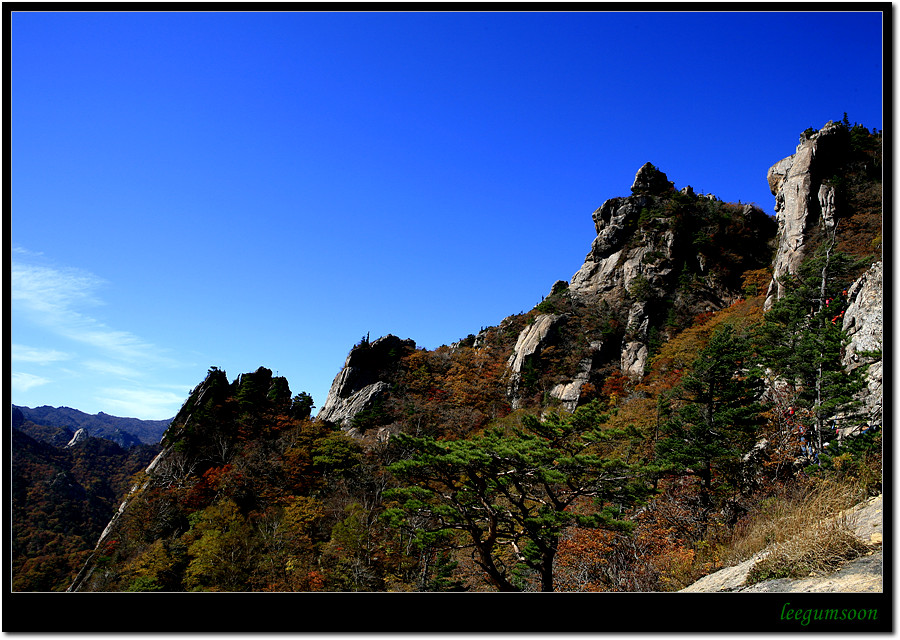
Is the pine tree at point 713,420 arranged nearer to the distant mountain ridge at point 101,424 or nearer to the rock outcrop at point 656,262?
the rock outcrop at point 656,262

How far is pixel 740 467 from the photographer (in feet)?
38.7

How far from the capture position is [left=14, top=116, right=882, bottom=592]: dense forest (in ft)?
27.8

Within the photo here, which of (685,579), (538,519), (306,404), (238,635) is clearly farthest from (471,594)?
(306,404)

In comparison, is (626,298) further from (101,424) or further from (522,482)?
(101,424)

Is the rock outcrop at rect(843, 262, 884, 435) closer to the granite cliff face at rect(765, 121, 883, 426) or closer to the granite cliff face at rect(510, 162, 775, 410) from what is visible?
the granite cliff face at rect(765, 121, 883, 426)

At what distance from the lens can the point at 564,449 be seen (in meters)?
8.88

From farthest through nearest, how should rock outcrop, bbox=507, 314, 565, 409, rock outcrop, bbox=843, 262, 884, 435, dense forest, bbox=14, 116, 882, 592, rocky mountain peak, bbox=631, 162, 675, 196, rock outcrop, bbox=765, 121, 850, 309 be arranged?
1. rocky mountain peak, bbox=631, 162, 675, 196
2. rock outcrop, bbox=507, 314, 565, 409
3. rock outcrop, bbox=765, 121, 850, 309
4. rock outcrop, bbox=843, 262, 884, 435
5. dense forest, bbox=14, 116, 882, 592

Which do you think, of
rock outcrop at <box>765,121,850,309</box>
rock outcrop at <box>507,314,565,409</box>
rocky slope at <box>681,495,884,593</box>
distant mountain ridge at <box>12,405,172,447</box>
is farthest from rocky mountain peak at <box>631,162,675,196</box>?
distant mountain ridge at <box>12,405,172,447</box>

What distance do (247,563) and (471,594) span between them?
18.6m

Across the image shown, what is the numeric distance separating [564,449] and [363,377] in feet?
103

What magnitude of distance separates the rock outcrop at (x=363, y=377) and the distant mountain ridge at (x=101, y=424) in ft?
155

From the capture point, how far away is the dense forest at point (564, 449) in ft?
27.8

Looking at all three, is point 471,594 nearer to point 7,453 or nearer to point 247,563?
point 7,453

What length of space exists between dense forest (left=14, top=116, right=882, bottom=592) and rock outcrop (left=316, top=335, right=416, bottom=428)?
268 millimetres
